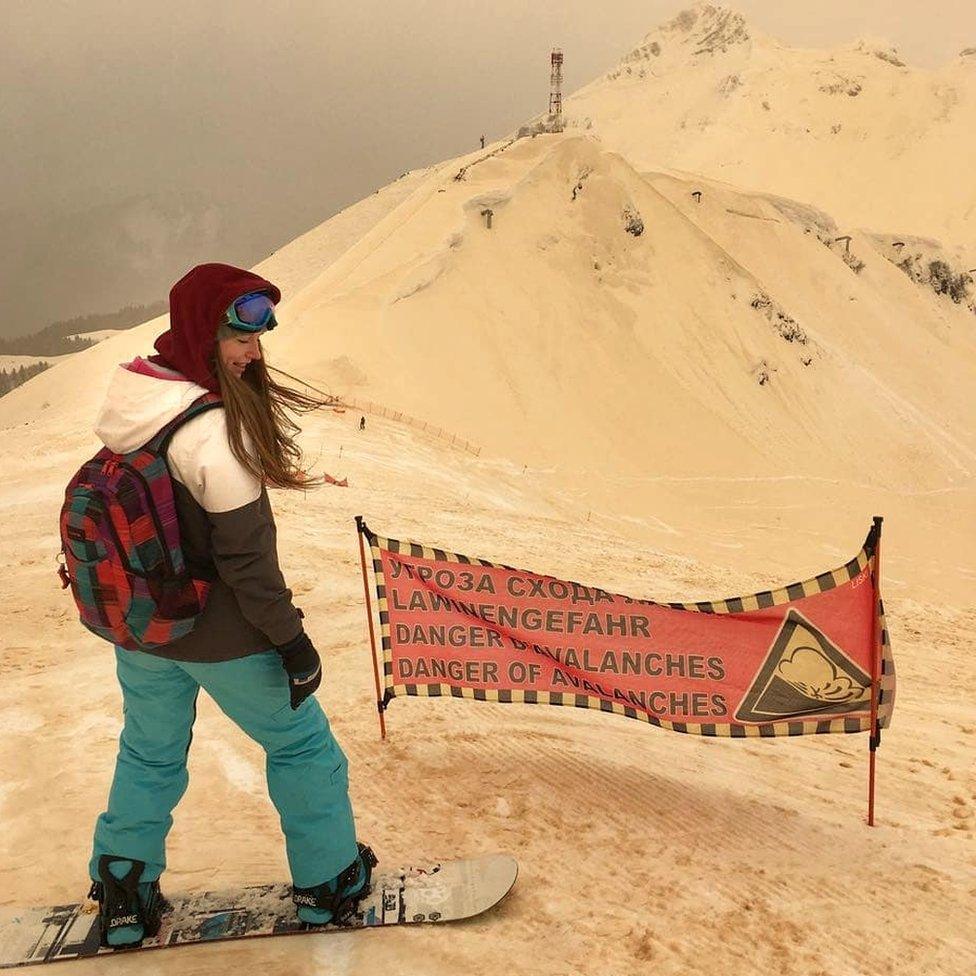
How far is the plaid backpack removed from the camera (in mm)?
2355

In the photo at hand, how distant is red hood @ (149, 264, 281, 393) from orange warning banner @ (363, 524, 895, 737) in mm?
1954

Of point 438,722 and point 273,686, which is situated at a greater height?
point 273,686

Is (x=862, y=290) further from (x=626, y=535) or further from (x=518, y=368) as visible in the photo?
(x=626, y=535)

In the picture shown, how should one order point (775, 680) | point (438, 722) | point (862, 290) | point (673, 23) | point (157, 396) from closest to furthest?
point (157, 396) → point (775, 680) → point (438, 722) → point (862, 290) → point (673, 23)

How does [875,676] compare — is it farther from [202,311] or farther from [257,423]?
[202,311]

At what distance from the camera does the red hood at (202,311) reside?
95.6 inches

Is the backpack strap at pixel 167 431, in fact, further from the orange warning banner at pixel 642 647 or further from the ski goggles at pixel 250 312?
the orange warning banner at pixel 642 647

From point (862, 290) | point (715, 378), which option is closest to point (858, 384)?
point (715, 378)

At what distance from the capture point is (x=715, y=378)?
25438 millimetres

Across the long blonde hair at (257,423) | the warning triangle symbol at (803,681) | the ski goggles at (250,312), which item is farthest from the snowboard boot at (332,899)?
the warning triangle symbol at (803,681)

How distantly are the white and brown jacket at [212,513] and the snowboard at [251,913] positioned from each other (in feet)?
3.71

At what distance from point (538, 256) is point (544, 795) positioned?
24455 millimetres

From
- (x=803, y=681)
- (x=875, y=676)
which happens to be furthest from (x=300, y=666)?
(x=875, y=676)

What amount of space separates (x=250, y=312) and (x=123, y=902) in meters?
2.06
